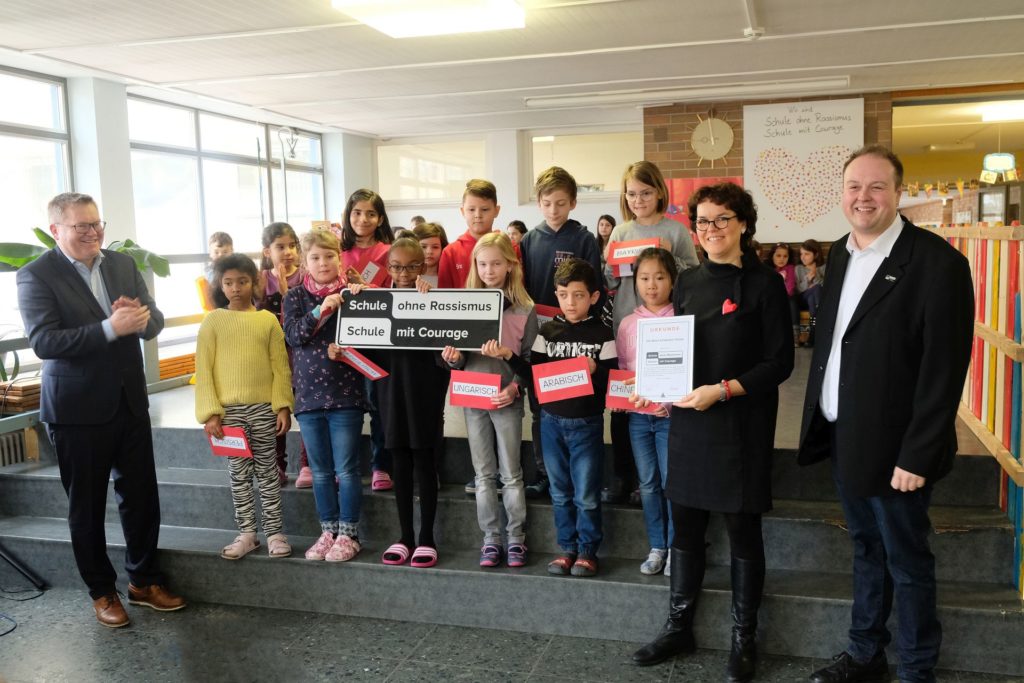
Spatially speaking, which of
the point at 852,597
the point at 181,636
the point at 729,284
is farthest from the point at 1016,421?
the point at 181,636

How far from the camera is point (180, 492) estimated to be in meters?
4.00

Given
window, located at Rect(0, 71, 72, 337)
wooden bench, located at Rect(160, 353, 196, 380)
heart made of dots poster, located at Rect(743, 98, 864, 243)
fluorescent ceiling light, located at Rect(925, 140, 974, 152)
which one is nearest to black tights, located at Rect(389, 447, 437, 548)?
wooden bench, located at Rect(160, 353, 196, 380)

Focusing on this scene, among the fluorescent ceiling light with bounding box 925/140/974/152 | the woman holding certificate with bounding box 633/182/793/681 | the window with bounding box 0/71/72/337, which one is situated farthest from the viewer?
the fluorescent ceiling light with bounding box 925/140/974/152

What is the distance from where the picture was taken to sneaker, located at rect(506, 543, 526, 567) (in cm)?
323

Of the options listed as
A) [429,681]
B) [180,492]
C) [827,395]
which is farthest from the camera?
[180,492]

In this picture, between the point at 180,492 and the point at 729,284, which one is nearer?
the point at 729,284

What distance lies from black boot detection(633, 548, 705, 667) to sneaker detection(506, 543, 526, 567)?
1.89 ft

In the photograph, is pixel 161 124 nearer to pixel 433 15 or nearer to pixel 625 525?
pixel 433 15

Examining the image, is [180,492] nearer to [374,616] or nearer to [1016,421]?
[374,616]

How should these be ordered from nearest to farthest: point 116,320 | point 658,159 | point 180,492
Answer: point 116,320
point 180,492
point 658,159

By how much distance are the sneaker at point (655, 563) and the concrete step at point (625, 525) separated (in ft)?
0.36

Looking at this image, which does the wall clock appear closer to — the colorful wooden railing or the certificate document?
the colorful wooden railing

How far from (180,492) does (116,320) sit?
125 cm

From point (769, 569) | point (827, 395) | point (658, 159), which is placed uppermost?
point (658, 159)
